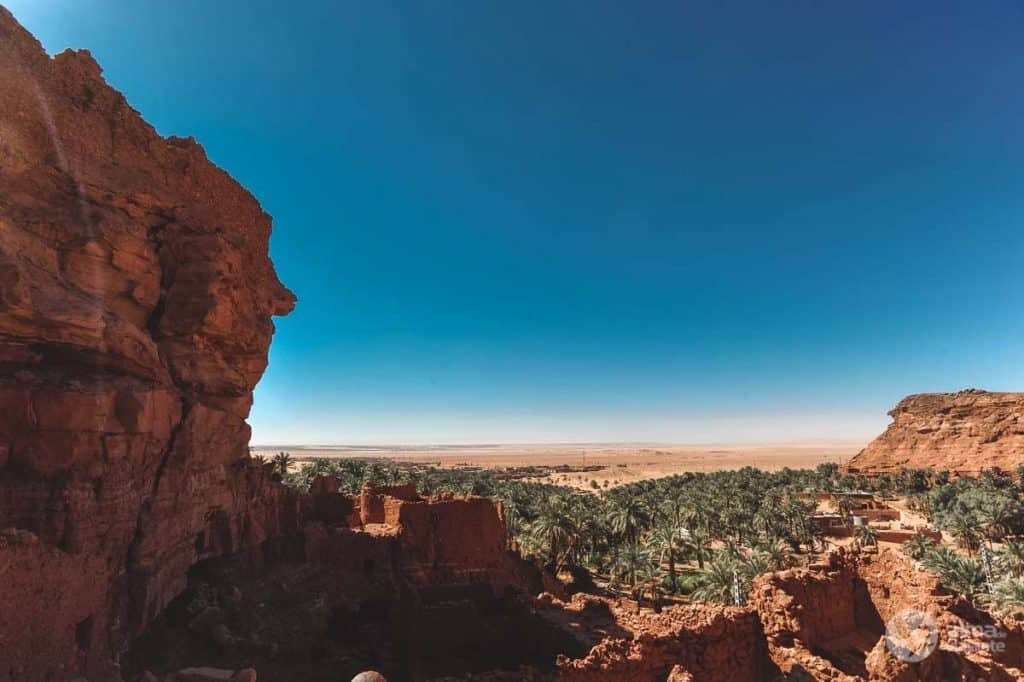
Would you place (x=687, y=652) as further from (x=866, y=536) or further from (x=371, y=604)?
(x=866, y=536)

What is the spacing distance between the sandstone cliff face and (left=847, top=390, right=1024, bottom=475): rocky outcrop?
4358 inches

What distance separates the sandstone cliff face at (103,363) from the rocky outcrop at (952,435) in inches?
4358

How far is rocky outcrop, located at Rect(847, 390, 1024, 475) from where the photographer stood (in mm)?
92688

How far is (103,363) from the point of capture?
17.1 meters

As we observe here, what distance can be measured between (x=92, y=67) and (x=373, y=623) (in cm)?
2378

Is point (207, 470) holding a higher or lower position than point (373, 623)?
higher

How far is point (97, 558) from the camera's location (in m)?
14.9

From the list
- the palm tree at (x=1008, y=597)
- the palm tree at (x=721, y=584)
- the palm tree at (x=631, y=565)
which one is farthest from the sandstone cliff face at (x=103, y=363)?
the palm tree at (x=1008, y=597)

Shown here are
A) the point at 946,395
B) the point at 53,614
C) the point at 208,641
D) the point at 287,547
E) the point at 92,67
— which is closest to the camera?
the point at 53,614

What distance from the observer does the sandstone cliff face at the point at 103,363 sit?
1431 cm

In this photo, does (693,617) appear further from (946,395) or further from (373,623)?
(946,395)

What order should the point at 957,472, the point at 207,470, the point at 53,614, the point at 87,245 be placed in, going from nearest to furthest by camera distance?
1. the point at 53,614
2. the point at 87,245
3. the point at 207,470
4. the point at 957,472

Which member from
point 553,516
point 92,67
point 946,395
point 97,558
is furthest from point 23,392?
point 946,395

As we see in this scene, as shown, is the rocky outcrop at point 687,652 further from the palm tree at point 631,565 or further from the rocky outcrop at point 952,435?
the rocky outcrop at point 952,435
